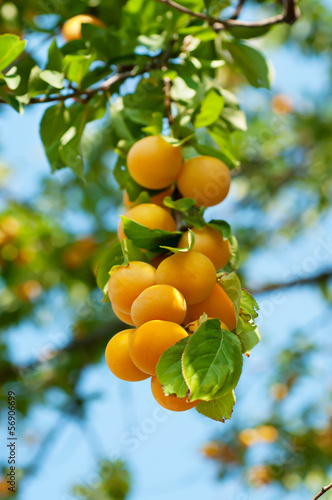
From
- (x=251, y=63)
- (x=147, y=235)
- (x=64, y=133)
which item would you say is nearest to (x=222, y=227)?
(x=147, y=235)

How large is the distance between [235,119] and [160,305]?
0.68 m

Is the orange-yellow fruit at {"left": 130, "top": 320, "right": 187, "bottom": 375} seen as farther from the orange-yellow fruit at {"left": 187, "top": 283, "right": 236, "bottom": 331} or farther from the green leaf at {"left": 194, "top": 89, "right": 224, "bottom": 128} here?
the green leaf at {"left": 194, "top": 89, "right": 224, "bottom": 128}

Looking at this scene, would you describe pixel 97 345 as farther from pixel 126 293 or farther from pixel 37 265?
pixel 126 293

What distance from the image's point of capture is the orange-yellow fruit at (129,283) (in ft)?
2.65

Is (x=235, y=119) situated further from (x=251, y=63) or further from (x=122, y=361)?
(x=122, y=361)

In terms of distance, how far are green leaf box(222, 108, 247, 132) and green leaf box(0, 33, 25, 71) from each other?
53cm

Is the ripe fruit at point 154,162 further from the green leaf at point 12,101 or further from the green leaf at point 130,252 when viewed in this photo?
the green leaf at point 12,101

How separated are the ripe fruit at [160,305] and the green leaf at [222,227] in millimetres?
187

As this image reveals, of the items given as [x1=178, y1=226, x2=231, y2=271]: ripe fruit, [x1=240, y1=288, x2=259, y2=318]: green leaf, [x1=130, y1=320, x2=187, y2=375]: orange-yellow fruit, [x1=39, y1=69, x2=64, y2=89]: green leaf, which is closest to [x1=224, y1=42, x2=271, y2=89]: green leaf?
[x1=39, y1=69, x2=64, y2=89]: green leaf

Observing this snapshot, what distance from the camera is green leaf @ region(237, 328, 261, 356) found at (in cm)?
80

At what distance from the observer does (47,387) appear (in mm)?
3012

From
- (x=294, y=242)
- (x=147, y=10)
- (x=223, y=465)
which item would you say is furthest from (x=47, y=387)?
(x=147, y=10)

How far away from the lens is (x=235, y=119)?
1.23 meters

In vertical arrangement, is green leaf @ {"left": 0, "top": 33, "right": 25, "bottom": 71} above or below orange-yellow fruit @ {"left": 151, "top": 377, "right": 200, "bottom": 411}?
above
